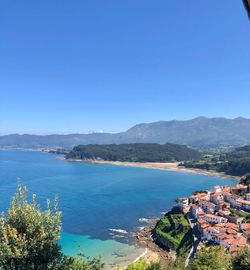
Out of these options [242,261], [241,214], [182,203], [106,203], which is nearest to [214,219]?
[241,214]

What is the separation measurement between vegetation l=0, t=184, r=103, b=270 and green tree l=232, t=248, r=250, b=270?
9.44m

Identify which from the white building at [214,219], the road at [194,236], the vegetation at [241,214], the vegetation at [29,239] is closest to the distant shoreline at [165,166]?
the vegetation at [241,214]

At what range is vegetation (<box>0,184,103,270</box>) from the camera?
998cm

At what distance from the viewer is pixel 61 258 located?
11305 millimetres

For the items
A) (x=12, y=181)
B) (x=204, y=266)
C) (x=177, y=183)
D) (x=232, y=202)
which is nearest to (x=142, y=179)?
(x=177, y=183)

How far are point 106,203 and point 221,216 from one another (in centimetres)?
2773

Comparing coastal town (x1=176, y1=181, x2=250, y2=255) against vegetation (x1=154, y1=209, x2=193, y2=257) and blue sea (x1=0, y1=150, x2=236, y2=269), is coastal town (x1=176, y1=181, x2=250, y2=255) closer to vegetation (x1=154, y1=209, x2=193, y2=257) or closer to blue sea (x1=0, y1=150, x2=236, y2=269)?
vegetation (x1=154, y1=209, x2=193, y2=257)

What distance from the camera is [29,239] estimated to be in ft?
33.8

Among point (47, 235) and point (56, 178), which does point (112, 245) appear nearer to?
point (47, 235)

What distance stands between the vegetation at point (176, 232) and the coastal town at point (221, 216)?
1010mm

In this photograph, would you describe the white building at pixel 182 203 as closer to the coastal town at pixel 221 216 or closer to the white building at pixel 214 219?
the coastal town at pixel 221 216

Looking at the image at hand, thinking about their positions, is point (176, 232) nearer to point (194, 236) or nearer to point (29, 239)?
point (194, 236)

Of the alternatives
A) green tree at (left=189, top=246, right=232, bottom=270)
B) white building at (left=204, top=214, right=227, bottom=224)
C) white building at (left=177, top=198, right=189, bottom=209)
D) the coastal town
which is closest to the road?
the coastal town

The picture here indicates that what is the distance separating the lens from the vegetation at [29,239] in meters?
9.98
